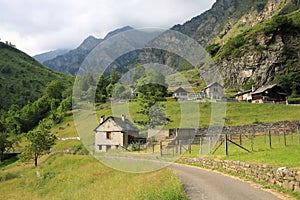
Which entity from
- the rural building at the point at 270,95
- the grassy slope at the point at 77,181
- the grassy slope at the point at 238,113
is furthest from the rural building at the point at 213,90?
the grassy slope at the point at 77,181

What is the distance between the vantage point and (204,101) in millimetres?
81562

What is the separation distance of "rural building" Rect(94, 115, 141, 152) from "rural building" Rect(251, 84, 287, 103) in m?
47.8

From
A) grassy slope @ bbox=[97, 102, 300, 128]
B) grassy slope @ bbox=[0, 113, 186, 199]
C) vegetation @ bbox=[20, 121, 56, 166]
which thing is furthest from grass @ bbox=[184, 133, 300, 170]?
vegetation @ bbox=[20, 121, 56, 166]

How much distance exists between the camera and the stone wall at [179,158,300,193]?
11734 mm

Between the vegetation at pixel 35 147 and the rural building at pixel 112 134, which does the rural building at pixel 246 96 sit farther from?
the vegetation at pixel 35 147

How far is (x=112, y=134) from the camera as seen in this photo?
5875cm

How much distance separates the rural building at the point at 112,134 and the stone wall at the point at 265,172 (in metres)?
36.5

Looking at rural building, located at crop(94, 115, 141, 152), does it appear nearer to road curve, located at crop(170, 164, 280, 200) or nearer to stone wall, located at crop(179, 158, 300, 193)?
stone wall, located at crop(179, 158, 300, 193)

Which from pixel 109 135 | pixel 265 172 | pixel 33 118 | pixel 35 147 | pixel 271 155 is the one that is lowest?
pixel 35 147

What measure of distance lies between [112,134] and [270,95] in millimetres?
54235

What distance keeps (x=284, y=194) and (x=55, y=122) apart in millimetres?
92350

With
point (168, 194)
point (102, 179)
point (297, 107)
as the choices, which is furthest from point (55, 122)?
point (168, 194)

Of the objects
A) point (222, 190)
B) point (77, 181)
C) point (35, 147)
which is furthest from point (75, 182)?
point (35, 147)

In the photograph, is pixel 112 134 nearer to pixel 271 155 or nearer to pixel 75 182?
pixel 75 182
